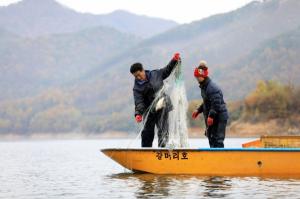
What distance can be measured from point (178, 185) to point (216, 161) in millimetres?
1800

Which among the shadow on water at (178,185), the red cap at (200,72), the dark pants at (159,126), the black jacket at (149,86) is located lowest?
the shadow on water at (178,185)

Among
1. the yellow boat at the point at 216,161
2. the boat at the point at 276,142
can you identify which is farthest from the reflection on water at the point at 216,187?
the boat at the point at 276,142

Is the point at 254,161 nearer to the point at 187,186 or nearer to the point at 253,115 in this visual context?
the point at 187,186

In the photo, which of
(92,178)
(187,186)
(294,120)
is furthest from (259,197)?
(294,120)

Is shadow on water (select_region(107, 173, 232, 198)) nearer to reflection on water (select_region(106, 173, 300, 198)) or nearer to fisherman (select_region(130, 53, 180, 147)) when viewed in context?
reflection on water (select_region(106, 173, 300, 198))

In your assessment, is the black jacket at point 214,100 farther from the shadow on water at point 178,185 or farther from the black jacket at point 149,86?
the shadow on water at point 178,185

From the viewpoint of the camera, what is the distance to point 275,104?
10556cm

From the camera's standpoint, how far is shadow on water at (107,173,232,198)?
39.8 feet

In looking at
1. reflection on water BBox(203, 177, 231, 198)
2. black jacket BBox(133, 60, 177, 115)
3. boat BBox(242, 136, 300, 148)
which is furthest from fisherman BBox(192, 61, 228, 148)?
boat BBox(242, 136, 300, 148)

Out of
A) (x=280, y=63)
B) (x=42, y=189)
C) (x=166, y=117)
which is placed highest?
(x=280, y=63)

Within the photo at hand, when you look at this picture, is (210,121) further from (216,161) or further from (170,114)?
(170,114)

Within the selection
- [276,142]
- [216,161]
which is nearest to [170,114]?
[216,161]

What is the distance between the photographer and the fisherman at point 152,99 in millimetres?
15617

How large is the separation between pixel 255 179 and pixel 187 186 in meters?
1.81
